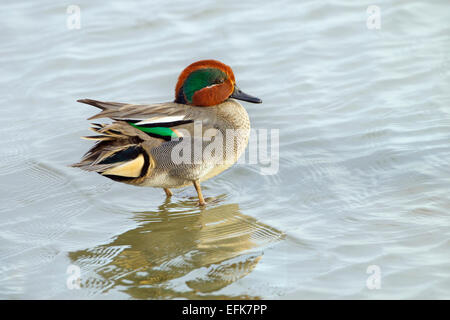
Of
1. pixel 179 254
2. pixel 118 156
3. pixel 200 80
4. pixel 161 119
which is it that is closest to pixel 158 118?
pixel 161 119

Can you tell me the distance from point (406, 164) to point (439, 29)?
10.5ft

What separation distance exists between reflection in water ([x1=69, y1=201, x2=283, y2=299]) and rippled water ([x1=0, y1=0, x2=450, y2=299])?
1 centimetres

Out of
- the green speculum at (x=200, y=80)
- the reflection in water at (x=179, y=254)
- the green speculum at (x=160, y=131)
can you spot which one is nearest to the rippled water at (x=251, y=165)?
the reflection in water at (x=179, y=254)

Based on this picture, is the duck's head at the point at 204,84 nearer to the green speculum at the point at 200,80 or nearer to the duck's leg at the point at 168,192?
the green speculum at the point at 200,80

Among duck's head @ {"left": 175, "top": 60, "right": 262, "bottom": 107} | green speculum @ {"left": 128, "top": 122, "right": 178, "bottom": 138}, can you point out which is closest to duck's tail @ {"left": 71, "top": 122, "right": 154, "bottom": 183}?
→ green speculum @ {"left": 128, "top": 122, "right": 178, "bottom": 138}

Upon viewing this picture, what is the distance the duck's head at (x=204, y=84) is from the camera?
5.20 m

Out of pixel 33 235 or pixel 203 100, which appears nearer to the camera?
pixel 33 235

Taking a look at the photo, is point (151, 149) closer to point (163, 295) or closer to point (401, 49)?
point (163, 295)

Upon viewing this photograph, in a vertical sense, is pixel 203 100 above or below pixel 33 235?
above

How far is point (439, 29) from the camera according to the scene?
8047mm

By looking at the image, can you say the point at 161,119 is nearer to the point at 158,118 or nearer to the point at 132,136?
the point at 158,118

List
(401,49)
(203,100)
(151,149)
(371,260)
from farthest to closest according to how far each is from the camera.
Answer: (401,49), (203,100), (151,149), (371,260)

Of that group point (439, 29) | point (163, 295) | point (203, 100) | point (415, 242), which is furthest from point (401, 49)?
point (163, 295)

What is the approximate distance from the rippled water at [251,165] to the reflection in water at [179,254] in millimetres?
13
